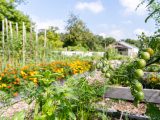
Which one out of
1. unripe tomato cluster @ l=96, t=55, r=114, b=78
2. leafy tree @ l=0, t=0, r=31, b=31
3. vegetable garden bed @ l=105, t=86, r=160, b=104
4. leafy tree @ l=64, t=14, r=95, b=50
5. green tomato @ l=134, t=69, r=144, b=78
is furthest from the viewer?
leafy tree @ l=64, t=14, r=95, b=50

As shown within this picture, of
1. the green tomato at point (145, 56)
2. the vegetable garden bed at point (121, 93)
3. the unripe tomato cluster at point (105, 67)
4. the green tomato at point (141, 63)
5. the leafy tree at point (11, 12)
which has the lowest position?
the vegetable garden bed at point (121, 93)

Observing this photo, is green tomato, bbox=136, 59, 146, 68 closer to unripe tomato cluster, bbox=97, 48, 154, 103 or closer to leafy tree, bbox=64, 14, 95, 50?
unripe tomato cluster, bbox=97, 48, 154, 103

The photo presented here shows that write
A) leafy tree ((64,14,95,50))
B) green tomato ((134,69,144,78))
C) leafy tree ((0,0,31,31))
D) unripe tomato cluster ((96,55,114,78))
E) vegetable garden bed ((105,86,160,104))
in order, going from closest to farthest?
green tomato ((134,69,144,78)), unripe tomato cluster ((96,55,114,78)), vegetable garden bed ((105,86,160,104)), leafy tree ((0,0,31,31)), leafy tree ((64,14,95,50))

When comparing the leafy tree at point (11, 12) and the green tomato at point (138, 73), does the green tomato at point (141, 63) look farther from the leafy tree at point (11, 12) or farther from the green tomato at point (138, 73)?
the leafy tree at point (11, 12)

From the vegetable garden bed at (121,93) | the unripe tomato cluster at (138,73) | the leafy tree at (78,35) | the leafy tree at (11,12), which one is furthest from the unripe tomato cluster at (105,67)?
the leafy tree at (78,35)

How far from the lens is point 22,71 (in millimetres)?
9047

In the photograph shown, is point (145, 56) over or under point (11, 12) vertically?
under

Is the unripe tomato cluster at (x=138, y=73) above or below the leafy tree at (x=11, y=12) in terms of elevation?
below

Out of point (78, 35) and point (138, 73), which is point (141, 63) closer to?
point (138, 73)

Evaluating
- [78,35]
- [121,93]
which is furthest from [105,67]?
[78,35]

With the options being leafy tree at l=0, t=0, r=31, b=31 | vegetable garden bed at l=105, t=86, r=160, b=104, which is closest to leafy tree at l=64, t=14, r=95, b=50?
leafy tree at l=0, t=0, r=31, b=31

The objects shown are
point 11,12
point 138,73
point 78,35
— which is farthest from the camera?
point 78,35

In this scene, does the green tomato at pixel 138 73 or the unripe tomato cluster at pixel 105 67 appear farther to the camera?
the unripe tomato cluster at pixel 105 67

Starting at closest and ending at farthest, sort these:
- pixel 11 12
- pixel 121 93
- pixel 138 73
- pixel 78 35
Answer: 1. pixel 138 73
2. pixel 121 93
3. pixel 11 12
4. pixel 78 35
